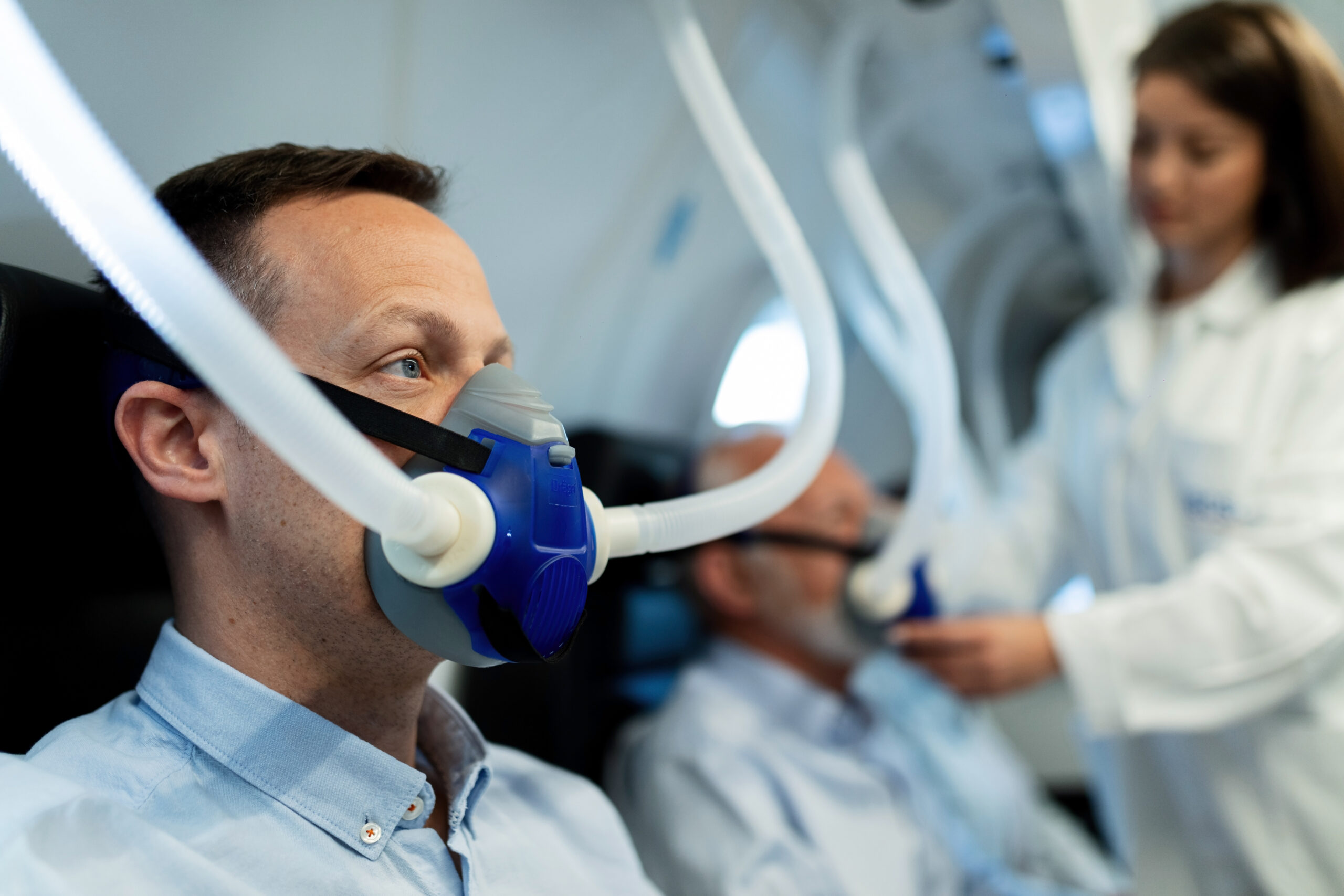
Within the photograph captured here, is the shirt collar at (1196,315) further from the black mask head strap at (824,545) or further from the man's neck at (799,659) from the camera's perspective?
the man's neck at (799,659)

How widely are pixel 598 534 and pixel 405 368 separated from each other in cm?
23

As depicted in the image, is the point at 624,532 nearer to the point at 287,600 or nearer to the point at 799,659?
the point at 287,600

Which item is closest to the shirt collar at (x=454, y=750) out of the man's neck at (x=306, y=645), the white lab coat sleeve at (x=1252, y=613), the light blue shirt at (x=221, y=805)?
the light blue shirt at (x=221, y=805)

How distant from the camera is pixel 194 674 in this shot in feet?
2.70

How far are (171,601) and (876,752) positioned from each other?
4.63 ft

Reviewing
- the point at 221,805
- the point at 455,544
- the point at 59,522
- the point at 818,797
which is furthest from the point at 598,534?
the point at 818,797

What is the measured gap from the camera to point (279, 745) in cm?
82

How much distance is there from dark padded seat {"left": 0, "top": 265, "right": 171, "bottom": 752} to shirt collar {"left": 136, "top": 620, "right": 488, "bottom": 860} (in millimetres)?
115

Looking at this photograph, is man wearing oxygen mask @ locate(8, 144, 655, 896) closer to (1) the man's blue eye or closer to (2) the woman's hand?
(1) the man's blue eye

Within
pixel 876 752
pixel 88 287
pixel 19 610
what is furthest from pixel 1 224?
pixel 876 752

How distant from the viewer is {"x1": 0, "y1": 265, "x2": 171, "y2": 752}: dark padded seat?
850 mm

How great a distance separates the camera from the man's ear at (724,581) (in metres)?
2.03

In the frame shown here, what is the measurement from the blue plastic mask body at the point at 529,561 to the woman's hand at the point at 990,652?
0.95 meters

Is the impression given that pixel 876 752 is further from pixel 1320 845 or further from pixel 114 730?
pixel 114 730
